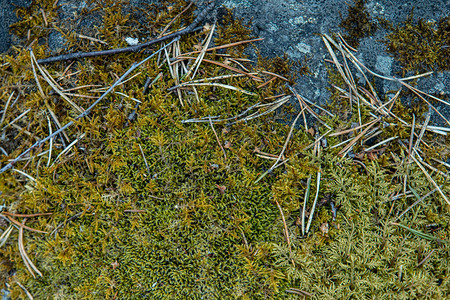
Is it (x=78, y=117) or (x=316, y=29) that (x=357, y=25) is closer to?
(x=316, y=29)

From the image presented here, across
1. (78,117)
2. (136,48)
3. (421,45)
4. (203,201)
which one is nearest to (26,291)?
(78,117)

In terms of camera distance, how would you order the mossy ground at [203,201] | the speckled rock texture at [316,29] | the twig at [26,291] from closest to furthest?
the mossy ground at [203,201], the twig at [26,291], the speckled rock texture at [316,29]

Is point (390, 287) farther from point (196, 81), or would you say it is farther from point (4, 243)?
point (4, 243)

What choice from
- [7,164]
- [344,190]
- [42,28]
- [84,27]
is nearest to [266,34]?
[344,190]

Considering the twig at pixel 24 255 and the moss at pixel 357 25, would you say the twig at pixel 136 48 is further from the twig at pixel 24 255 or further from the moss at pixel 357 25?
the twig at pixel 24 255

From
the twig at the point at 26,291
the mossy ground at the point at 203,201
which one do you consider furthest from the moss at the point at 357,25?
the twig at the point at 26,291

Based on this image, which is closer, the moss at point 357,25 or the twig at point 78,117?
the twig at point 78,117
